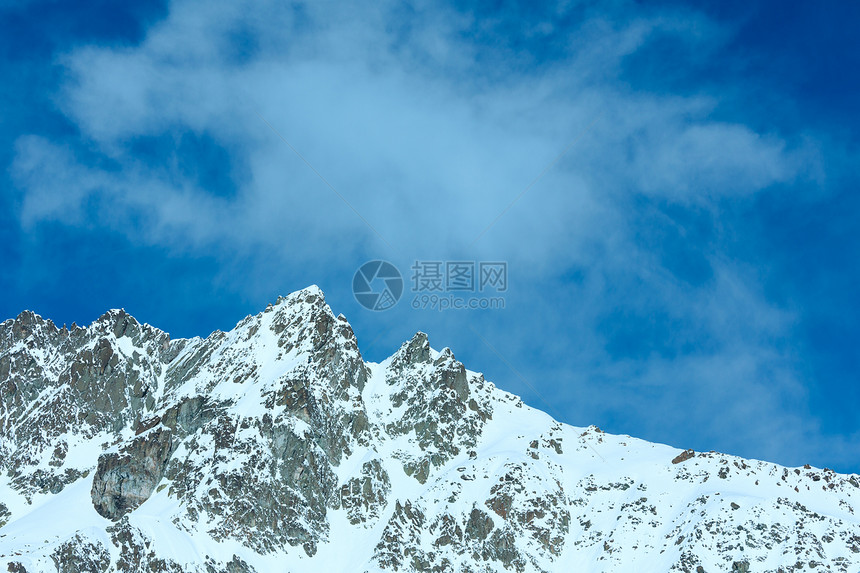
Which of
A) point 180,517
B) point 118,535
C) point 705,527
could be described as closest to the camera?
point 118,535

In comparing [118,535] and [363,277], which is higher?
[363,277]

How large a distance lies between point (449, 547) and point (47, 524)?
273 feet

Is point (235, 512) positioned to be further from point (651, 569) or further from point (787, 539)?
point (787, 539)

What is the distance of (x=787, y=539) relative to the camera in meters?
185

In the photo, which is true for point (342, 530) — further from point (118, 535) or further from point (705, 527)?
point (705, 527)

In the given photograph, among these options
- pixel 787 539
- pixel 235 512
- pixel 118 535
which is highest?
pixel 787 539

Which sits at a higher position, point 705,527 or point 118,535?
point 705,527

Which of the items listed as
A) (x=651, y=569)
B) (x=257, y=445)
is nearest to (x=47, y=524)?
(x=257, y=445)

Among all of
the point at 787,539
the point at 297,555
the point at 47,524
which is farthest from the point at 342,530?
the point at 787,539

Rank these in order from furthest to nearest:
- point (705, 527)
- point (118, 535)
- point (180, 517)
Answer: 1. point (705, 527)
2. point (180, 517)
3. point (118, 535)

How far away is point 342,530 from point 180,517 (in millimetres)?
35919

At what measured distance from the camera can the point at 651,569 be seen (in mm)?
187250

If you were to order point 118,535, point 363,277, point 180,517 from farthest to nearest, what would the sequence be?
point 180,517 → point 118,535 → point 363,277

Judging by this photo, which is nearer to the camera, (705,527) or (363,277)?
(363,277)
